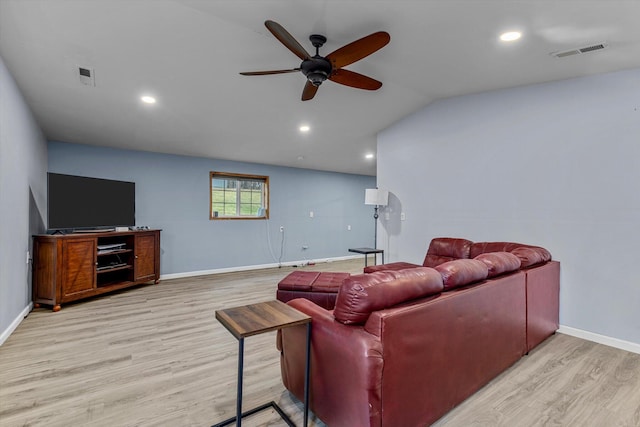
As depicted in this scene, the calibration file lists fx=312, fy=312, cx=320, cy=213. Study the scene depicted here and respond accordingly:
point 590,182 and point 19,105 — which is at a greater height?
point 19,105

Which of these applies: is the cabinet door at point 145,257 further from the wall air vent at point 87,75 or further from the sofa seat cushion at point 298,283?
the sofa seat cushion at point 298,283

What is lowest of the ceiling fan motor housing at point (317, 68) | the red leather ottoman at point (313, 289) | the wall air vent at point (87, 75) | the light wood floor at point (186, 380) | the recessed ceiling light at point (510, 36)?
the light wood floor at point (186, 380)

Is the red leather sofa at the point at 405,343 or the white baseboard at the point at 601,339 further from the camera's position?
the white baseboard at the point at 601,339

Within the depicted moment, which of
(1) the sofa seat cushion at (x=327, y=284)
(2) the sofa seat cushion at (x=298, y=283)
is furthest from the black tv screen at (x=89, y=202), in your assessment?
(1) the sofa seat cushion at (x=327, y=284)

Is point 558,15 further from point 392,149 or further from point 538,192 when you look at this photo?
point 392,149

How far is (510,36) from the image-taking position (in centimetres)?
261

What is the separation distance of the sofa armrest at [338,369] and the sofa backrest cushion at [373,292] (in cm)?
7

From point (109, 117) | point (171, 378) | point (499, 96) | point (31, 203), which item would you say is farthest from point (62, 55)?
point (499, 96)

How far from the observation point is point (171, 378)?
7.42 ft

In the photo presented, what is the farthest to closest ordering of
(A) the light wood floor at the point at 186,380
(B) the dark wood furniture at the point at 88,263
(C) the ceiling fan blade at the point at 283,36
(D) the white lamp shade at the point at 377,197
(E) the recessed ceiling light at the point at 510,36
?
(D) the white lamp shade at the point at 377,197, (B) the dark wood furniture at the point at 88,263, (E) the recessed ceiling light at the point at 510,36, (C) the ceiling fan blade at the point at 283,36, (A) the light wood floor at the point at 186,380

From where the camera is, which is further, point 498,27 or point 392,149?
point 392,149

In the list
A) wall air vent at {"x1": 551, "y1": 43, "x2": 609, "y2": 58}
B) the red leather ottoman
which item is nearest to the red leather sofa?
the red leather ottoman

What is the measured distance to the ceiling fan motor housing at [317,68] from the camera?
236cm

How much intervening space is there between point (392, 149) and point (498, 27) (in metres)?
2.59
